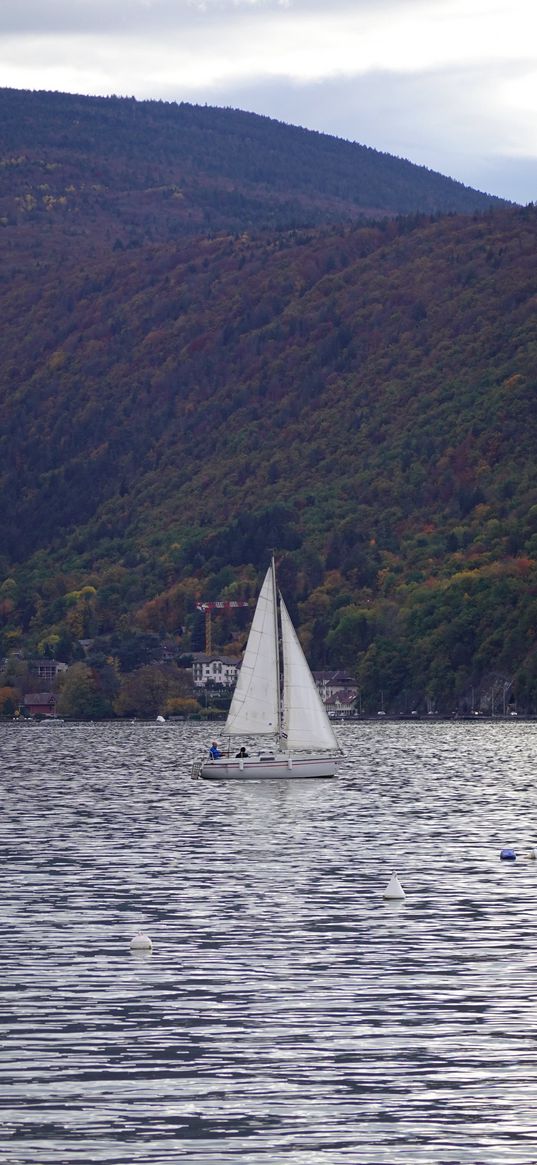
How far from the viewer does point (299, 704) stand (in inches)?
4569

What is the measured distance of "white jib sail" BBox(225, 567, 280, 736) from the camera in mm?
116250

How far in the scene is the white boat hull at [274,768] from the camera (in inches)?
4641

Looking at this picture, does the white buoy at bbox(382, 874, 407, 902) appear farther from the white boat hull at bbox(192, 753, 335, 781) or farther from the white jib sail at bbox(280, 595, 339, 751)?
the white boat hull at bbox(192, 753, 335, 781)

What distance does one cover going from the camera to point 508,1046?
3250 cm

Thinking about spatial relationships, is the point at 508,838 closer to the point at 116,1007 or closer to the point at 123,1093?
the point at 116,1007

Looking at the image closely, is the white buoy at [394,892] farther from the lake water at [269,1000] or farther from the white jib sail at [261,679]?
the white jib sail at [261,679]

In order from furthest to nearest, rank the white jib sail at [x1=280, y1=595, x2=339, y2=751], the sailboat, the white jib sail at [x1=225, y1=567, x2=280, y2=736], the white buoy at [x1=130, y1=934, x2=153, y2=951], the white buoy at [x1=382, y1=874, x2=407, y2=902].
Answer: the white jib sail at [x1=225, y1=567, x2=280, y2=736], the sailboat, the white jib sail at [x1=280, y1=595, x2=339, y2=751], the white buoy at [x1=382, y1=874, x2=407, y2=902], the white buoy at [x1=130, y1=934, x2=153, y2=951]

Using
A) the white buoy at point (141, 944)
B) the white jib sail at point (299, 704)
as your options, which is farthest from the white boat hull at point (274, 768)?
the white buoy at point (141, 944)

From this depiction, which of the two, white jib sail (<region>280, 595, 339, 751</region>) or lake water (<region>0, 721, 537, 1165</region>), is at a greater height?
white jib sail (<region>280, 595, 339, 751</region>)

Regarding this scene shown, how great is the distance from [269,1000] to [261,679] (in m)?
79.4

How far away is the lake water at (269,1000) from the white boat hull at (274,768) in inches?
1557

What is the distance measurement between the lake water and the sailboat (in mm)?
37731

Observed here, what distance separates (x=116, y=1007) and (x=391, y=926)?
12.1m

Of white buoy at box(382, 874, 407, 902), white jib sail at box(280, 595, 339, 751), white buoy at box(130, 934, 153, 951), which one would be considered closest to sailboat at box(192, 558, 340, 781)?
white jib sail at box(280, 595, 339, 751)
